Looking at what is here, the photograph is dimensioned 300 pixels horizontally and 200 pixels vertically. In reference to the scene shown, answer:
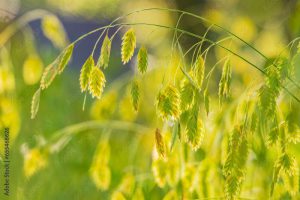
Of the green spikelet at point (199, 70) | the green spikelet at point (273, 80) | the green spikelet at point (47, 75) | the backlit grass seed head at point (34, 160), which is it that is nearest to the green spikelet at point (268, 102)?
the green spikelet at point (273, 80)

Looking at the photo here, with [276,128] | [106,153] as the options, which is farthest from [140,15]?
[276,128]

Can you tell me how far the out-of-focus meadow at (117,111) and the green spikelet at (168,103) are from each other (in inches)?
17.9

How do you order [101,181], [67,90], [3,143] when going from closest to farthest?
[101,181]
[3,143]
[67,90]

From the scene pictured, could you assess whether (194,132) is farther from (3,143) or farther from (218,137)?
(3,143)

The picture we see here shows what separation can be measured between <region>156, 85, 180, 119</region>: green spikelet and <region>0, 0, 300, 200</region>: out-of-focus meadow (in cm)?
45

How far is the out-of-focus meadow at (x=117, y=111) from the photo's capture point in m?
1.81

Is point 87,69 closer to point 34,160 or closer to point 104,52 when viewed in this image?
point 104,52

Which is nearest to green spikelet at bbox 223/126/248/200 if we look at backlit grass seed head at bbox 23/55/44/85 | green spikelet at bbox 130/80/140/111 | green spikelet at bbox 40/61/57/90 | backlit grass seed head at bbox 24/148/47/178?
green spikelet at bbox 130/80/140/111

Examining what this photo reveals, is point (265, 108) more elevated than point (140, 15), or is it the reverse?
point (140, 15)

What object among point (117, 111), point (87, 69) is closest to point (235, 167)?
point (87, 69)

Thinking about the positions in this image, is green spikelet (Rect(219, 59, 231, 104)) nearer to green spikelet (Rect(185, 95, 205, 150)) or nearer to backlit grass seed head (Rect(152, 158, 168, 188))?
green spikelet (Rect(185, 95, 205, 150))

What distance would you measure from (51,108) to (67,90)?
0.20 meters

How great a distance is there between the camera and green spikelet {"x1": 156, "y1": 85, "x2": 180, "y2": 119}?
1.24m

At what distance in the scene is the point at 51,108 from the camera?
2.75 meters
